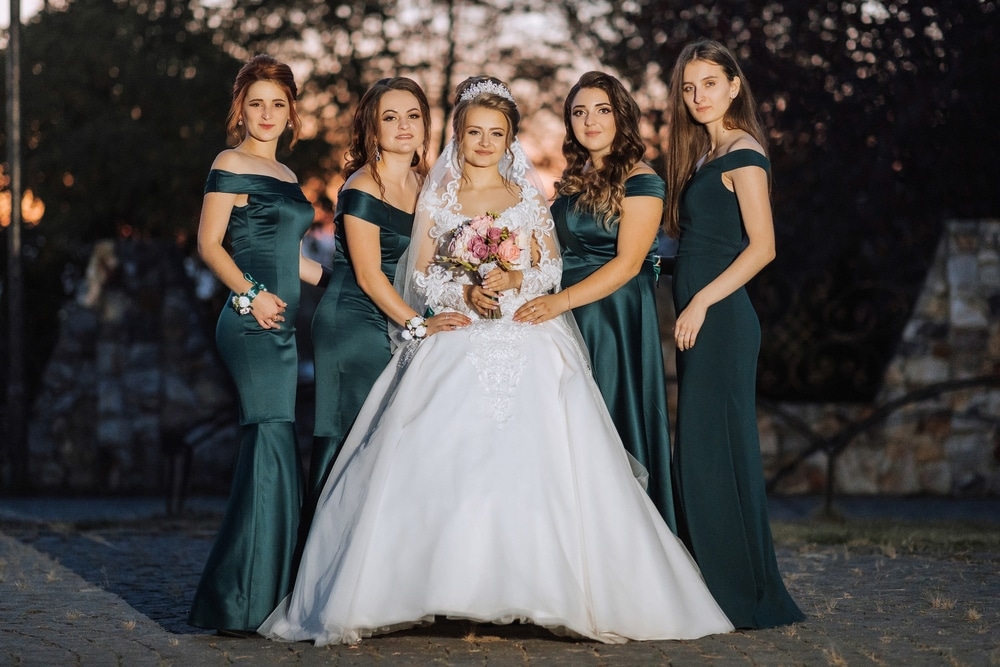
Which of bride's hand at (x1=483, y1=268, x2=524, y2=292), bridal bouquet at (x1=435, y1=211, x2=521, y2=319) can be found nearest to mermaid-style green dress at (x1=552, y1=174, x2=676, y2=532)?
bride's hand at (x1=483, y1=268, x2=524, y2=292)

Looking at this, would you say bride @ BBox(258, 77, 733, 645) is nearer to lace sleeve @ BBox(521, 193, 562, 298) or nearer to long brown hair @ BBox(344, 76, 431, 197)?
lace sleeve @ BBox(521, 193, 562, 298)

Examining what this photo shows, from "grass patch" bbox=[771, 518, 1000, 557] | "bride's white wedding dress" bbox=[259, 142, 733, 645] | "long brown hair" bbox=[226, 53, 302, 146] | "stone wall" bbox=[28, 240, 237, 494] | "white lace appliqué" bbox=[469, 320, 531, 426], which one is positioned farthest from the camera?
"stone wall" bbox=[28, 240, 237, 494]

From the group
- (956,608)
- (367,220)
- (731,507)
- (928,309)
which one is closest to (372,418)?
(367,220)

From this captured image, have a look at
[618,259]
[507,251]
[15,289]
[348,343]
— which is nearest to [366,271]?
[348,343]

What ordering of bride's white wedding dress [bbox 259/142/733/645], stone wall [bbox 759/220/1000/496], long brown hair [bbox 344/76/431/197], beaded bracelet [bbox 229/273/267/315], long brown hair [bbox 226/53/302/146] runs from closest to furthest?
bride's white wedding dress [bbox 259/142/733/645]
beaded bracelet [bbox 229/273/267/315]
long brown hair [bbox 226/53/302/146]
long brown hair [bbox 344/76/431/197]
stone wall [bbox 759/220/1000/496]

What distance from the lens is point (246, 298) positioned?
568cm

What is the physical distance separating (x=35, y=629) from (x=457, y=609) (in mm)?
2132

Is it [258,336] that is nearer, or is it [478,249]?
[478,249]

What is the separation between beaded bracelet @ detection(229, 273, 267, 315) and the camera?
5.67 m

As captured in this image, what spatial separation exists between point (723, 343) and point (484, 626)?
1.65 m

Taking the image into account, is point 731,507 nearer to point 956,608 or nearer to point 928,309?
point 956,608

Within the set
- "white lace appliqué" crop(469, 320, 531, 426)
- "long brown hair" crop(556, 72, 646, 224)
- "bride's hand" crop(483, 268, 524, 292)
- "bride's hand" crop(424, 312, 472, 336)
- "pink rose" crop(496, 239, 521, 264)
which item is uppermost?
"long brown hair" crop(556, 72, 646, 224)

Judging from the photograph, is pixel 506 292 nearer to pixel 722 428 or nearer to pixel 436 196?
pixel 436 196

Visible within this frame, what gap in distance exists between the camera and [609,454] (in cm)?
526
